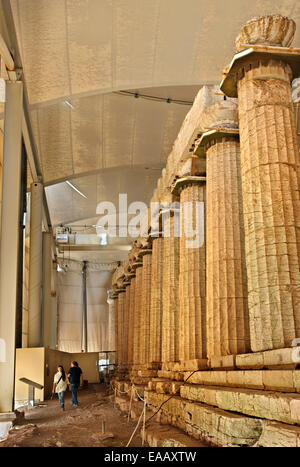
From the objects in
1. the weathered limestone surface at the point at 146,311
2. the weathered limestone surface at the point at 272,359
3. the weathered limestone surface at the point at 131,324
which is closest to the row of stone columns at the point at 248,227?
the weathered limestone surface at the point at 272,359

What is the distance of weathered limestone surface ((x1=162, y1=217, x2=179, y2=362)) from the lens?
567 inches

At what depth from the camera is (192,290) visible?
39.4ft

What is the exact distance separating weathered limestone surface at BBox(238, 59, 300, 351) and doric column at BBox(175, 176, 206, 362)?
4278 mm

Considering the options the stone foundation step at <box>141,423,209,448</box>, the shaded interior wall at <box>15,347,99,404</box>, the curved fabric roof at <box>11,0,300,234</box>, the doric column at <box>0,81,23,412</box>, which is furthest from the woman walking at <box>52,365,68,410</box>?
the curved fabric roof at <box>11,0,300,234</box>

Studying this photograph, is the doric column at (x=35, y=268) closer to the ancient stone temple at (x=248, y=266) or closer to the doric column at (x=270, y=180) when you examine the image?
the ancient stone temple at (x=248, y=266)

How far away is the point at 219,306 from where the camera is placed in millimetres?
9422

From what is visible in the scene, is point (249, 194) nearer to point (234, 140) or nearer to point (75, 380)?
point (234, 140)

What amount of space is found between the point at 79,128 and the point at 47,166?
2231mm

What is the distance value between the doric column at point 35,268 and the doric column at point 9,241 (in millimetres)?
8662

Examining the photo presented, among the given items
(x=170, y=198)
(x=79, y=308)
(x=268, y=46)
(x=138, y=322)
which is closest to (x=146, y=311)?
(x=138, y=322)

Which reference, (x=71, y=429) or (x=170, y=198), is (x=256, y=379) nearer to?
(x=71, y=429)

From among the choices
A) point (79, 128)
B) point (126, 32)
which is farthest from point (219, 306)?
point (79, 128)

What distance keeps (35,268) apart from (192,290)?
11.2m
